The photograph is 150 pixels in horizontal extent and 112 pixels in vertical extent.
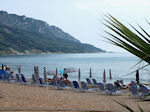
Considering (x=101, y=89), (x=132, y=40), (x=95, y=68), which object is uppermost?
(x=95, y=68)

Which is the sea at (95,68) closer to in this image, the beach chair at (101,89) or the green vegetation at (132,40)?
the green vegetation at (132,40)

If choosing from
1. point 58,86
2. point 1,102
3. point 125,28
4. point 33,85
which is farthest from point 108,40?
point 33,85

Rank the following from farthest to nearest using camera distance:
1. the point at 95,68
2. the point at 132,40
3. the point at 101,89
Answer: the point at 95,68 < the point at 101,89 < the point at 132,40

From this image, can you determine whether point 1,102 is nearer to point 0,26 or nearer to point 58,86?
point 58,86

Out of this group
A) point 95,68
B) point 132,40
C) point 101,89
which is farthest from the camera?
point 95,68

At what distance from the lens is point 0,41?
148m

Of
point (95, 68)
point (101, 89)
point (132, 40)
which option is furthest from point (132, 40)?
point (95, 68)

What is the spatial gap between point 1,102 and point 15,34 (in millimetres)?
168801

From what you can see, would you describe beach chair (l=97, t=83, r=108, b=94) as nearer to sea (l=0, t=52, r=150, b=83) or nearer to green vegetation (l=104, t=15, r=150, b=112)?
sea (l=0, t=52, r=150, b=83)

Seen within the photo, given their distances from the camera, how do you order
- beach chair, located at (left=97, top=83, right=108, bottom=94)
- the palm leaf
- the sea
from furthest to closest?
1. beach chair, located at (left=97, top=83, right=108, bottom=94)
2. the sea
3. the palm leaf

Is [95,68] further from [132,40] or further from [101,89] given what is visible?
[132,40]

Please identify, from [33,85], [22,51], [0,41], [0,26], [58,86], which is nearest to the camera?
[58,86]

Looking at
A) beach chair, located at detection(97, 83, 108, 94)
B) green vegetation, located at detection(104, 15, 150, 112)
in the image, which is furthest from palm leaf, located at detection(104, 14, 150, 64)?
beach chair, located at detection(97, 83, 108, 94)

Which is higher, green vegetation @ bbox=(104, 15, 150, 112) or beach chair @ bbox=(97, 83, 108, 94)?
green vegetation @ bbox=(104, 15, 150, 112)
